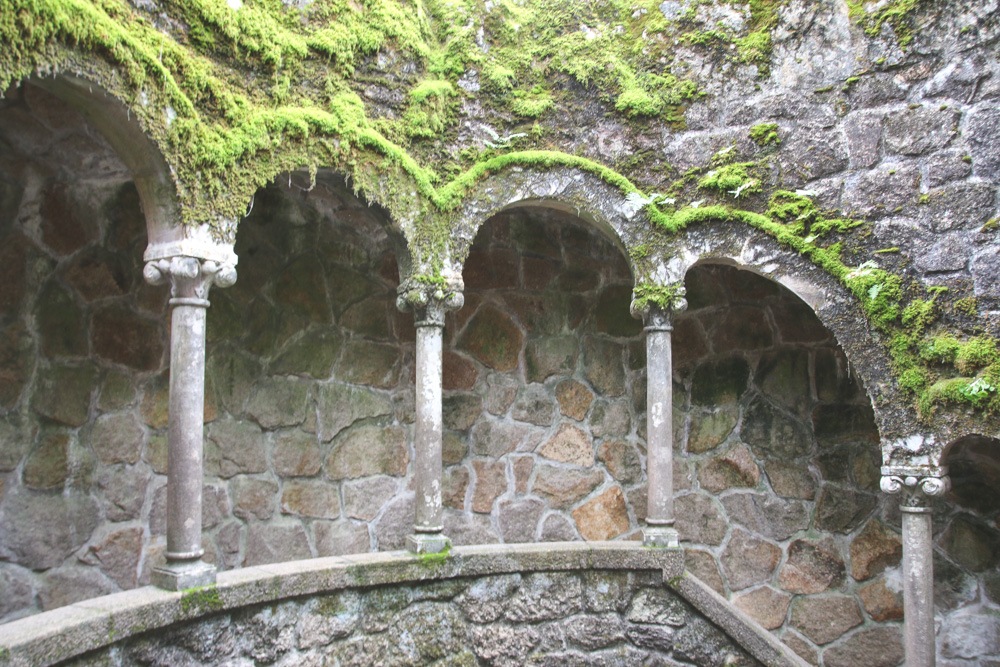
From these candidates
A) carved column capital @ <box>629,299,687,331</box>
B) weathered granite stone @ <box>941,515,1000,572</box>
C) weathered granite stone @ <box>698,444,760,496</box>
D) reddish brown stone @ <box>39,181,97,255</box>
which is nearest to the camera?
reddish brown stone @ <box>39,181,97,255</box>

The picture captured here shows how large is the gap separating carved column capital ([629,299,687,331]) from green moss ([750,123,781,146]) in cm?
115

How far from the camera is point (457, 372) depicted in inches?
223

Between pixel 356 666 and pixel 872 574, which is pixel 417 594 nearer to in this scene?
pixel 356 666

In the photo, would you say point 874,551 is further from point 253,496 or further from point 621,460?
point 253,496

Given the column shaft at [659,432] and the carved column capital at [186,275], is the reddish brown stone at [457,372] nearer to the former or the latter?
the column shaft at [659,432]

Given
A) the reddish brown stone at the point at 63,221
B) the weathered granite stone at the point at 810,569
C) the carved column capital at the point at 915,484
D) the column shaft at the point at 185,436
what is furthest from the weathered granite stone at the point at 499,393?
the reddish brown stone at the point at 63,221

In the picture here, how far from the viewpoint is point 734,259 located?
188 inches

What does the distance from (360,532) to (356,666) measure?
1372 millimetres

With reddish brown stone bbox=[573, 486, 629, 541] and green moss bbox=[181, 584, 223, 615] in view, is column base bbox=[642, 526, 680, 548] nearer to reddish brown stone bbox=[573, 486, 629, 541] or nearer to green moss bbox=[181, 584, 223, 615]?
reddish brown stone bbox=[573, 486, 629, 541]

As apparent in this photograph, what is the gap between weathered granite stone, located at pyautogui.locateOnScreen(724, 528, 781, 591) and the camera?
5.58 metres

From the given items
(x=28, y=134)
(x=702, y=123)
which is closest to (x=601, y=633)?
(x=702, y=123)

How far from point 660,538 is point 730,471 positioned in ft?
4.66

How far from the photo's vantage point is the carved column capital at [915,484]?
4.21 m

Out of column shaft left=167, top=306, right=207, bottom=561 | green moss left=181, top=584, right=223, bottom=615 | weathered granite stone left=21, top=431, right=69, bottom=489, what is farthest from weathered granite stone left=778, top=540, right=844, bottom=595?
weathered granite stone left=21, top=431, right=69, bottom=489
